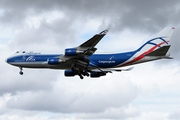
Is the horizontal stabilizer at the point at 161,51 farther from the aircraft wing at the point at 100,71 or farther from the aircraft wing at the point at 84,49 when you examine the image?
the aircraft wing at the point at 84,49

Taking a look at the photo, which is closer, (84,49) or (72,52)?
(84,49)

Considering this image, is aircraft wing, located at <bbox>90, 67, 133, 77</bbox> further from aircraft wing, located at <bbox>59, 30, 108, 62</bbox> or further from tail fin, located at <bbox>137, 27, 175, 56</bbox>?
aircraft wing, located at <bbox>59, 30, 108, 62</bbox>

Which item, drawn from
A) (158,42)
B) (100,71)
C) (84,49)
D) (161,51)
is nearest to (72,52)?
(84,49)

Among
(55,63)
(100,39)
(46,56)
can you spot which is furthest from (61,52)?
(100,39)

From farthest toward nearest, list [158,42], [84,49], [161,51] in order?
[158,42] < [161,51] < [84,49]

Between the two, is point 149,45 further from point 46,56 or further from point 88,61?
point 46,56

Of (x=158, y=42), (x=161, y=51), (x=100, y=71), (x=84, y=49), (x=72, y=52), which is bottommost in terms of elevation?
(x=100, y=71)

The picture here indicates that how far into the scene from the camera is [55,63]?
138ft

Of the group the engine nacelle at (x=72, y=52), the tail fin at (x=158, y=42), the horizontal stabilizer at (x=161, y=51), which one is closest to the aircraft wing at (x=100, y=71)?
the tail fin at (x=158, y=42)

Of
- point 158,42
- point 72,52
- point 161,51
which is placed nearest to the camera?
point 72,52

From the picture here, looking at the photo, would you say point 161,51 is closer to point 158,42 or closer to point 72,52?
point 158,42

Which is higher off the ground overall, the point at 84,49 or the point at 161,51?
the point at 84,49

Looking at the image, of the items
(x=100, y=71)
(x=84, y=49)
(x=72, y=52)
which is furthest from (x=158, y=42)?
(x=72, y=52)

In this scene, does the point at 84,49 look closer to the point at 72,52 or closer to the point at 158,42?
the point at 72,52
